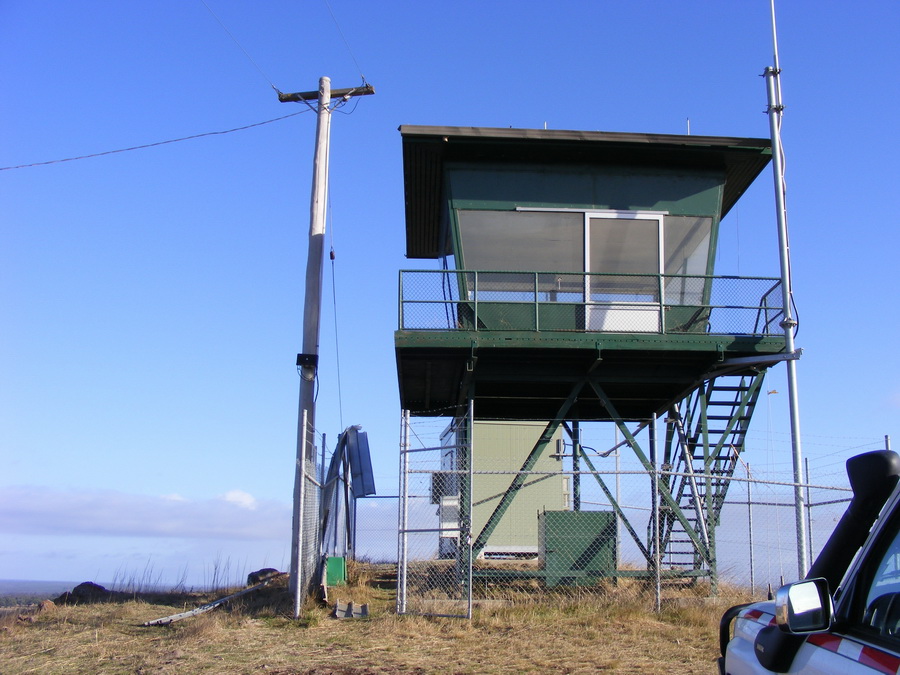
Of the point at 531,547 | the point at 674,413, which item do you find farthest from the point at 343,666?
the point at 531,547

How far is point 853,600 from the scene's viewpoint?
346cm

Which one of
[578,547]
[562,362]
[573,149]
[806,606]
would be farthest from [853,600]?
[573,149]

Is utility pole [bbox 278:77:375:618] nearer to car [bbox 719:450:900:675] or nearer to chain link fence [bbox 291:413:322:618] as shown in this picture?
chain link fence [bbox 291:413:322:618]

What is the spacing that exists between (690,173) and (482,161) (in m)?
3.72

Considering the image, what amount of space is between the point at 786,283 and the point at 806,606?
11737mm

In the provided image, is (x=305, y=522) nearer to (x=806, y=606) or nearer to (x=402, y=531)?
(x=402, y=531)

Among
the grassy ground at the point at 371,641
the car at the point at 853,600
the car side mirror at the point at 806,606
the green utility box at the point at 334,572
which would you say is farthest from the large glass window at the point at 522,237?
the car side mirror at the point at 806,606

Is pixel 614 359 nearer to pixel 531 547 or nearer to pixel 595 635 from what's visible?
pixel 595 635

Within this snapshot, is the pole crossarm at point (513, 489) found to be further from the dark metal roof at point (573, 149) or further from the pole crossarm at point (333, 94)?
the pole crossarm at point (333, 94)

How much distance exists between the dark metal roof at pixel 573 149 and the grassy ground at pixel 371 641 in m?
7.47

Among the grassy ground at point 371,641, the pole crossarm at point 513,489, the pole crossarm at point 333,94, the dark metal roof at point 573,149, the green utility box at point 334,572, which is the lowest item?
the grassy ground at point 371,641

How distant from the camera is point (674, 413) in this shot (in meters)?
17.1

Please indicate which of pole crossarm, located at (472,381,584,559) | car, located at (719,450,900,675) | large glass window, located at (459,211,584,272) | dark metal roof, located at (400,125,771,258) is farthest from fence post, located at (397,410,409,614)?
car, located at (719,450,900,675)

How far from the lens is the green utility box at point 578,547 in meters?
14.2
